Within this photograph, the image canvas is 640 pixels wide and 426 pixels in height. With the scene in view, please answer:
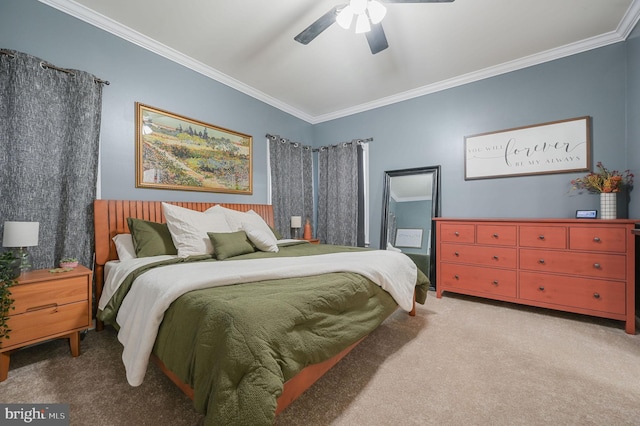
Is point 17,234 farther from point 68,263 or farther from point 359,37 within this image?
point 359,37

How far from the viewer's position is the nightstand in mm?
1566

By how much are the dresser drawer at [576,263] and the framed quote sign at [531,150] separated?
1009 mm

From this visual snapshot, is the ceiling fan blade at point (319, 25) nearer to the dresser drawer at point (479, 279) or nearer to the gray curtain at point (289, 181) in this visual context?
the gray curtain at point (289, 181)

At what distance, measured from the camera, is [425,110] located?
3715 mm

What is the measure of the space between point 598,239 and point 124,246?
4293 millimetres

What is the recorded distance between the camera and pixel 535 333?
85.8 inches

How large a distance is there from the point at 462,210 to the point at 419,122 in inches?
56.2

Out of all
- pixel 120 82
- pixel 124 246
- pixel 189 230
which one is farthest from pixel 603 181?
pixel 120 82

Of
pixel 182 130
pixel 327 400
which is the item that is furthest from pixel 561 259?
pixel 182 130

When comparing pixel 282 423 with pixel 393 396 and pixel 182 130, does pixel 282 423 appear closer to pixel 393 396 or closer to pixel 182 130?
pixel 393 396

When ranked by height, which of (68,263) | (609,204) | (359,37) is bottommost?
(68,263)

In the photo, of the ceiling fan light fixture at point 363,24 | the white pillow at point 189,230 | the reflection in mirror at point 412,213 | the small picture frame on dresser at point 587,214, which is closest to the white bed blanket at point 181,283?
the white pillow at point 189,230

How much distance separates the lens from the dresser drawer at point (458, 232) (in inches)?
115

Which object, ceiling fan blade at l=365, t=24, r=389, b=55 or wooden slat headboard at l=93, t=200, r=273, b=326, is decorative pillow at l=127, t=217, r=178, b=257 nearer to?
wooden slat headboard at l=93, t=200, r=273, b=326
